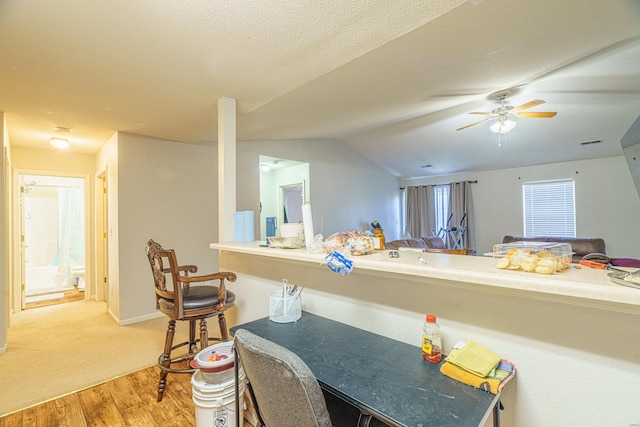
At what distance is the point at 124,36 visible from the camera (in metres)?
1.53

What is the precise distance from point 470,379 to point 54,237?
7173 millimetres

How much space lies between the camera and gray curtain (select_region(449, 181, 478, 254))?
6379 millimetres

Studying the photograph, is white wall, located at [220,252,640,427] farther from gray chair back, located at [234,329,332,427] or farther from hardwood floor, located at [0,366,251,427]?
hardwood floor, located at [0,366,251,427]

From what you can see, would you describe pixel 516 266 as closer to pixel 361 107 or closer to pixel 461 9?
pixel 461 9

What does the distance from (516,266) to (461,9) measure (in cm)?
131

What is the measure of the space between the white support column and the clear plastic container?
1.88 meters

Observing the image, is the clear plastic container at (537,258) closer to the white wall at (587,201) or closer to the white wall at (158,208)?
the white wall at (158,208)

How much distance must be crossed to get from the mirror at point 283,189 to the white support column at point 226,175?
2.63 meters

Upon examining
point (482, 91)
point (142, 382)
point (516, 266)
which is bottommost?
point (142, 382)

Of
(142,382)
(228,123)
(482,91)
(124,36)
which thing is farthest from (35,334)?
(482,91)

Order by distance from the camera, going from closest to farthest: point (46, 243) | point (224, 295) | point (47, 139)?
point (224, 295) < point (47, 139) < point (46, 243)

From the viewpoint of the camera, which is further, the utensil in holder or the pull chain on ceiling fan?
the pull chain on ceiling fan

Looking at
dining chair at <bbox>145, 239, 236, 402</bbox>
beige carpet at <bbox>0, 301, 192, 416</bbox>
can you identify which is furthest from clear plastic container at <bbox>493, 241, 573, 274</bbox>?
beige carpet at <bbox>0, 301, 192, 416</bbox>

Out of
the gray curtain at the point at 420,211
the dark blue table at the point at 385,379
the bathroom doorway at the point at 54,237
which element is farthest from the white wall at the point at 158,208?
the gray curtain at the point at 420,211
